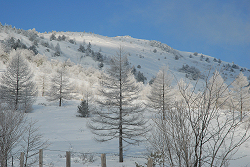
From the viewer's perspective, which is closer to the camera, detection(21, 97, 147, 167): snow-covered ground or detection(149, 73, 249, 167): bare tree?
detection(149, 73, 249, 167): bare tree

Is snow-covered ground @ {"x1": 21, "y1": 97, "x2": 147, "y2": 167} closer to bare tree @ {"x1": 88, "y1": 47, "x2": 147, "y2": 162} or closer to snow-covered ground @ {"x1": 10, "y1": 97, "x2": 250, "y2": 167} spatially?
snow-covered ground @ {"x1": 10, "y1": 97, "x2": 250, "y2": 167}

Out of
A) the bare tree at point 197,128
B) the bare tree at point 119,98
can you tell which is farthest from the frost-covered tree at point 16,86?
the bare tree at point 197,128

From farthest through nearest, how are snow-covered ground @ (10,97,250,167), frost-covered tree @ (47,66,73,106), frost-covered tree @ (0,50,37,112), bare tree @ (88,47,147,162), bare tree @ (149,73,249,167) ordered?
frost-covered tree @ (47,66,73,106), frost-covered tree @ (0,50,37,112), bare tree @ (88,47,147,162), snow-covered ground @ (10,97,250,167), bare tree @ (149,73,249,167)

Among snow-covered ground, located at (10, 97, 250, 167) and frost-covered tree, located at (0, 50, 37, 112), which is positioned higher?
frost-covered tree, located at (0, 50, 37, 112)

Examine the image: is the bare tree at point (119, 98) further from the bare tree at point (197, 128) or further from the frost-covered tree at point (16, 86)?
the frost-covered tree at point (16, 86)

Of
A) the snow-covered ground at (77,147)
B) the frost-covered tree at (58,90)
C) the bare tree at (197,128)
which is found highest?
the frost-covered tree at (58,90)

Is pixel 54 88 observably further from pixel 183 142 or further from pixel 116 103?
pixel 183 142

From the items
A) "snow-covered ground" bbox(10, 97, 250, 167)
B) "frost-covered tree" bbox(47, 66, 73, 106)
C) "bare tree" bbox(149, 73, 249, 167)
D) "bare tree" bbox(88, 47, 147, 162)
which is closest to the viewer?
"bare tree" bbox(149, 73, 249, 167)

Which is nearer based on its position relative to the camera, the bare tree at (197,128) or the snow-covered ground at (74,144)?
the bare tree at (197,128)

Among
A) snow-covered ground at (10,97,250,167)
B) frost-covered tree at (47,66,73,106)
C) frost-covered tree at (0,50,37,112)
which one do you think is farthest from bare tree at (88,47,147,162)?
frost-covered tree at (47,66,73,106)

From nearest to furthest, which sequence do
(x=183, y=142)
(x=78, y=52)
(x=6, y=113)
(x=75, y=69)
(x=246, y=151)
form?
(x=183, y=142)
(x=6, y=113)
(x=246, y=151)
(x=75, y=69)
(x=78, y=52)

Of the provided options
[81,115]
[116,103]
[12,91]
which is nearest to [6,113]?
[116,103]

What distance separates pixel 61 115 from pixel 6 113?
17.6 m

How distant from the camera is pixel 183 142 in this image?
96.2 inches
